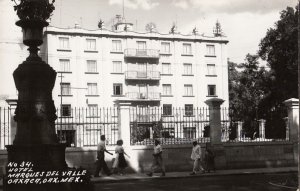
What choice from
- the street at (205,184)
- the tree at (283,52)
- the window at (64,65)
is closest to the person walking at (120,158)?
the street at (205,184)

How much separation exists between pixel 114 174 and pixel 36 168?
9596 mm

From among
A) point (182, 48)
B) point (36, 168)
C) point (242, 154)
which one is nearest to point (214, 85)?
point (182, 48)

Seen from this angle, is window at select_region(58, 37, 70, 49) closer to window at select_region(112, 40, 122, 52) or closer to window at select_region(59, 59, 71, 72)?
window at select_region(59, 59, 71, 72)

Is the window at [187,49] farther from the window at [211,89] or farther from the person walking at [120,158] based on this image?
the person walking at [120,158]

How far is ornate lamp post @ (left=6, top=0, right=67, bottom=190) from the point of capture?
10.8 m

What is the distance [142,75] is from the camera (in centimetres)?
5684

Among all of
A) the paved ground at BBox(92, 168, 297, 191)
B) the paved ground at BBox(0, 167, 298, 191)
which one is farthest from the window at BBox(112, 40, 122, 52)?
the paved ground at BBox(92, 168, 297, 191)

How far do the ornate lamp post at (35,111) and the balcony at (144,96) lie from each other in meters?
45.0

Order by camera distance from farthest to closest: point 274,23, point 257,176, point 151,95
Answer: point 151,95 < point 274,23 < point 257,176

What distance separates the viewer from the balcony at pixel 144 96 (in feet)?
186

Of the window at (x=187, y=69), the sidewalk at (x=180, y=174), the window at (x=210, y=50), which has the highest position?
the window at (x=210, y=50)

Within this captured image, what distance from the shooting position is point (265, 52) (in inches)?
1877

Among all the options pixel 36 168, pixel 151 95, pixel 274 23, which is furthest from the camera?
pixel 151 95

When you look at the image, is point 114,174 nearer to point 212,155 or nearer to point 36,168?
point 212,155
